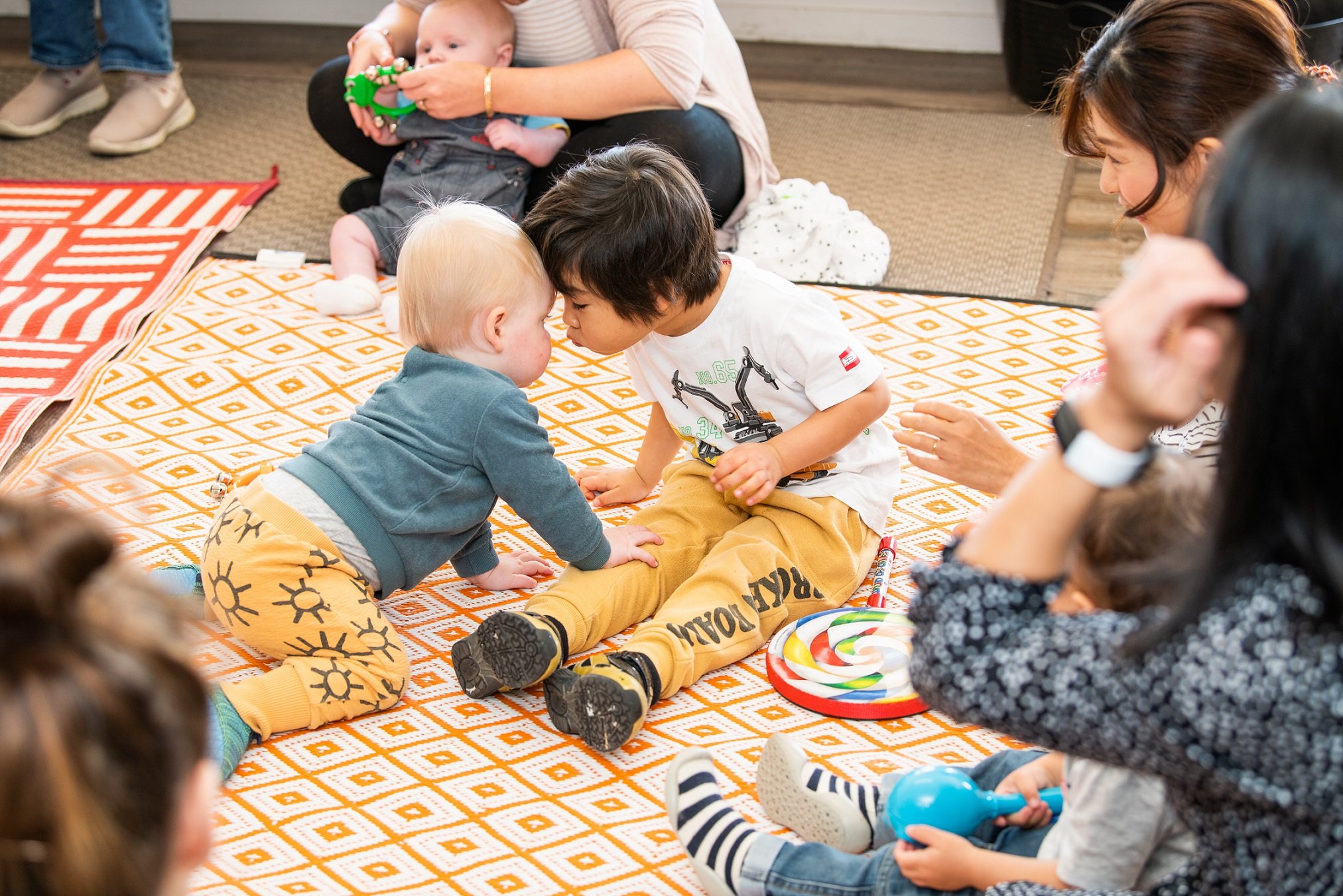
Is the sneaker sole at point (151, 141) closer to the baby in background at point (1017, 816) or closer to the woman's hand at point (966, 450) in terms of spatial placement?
the woman's hand at point (966, 450)

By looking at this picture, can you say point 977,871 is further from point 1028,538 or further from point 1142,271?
point 1142,271

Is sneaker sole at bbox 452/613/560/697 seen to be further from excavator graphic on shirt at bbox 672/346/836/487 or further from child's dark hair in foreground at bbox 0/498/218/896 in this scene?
child's dark hair in foreground at bbox 0/498/218/896

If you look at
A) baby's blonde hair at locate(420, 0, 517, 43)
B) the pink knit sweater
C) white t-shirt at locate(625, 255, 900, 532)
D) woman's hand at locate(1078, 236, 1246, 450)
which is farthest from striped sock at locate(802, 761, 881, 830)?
baby's blonde hair at locate(420, 0, 517, 43)

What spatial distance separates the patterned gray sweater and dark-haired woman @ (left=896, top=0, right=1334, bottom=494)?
454 mm

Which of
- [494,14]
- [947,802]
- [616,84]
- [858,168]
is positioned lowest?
[858,168]

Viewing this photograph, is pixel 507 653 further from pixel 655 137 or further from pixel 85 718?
pixel 655 137

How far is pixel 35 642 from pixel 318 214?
195 centimetres

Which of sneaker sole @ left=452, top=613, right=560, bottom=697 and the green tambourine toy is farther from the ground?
the green tambourine toy

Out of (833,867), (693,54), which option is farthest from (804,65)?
(833,867)

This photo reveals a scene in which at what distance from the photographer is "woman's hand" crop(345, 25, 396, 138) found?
6.87ft

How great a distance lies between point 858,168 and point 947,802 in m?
1.85

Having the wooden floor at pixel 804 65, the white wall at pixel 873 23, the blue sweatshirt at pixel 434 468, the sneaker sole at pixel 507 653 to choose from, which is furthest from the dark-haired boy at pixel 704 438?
the white wall at pixel 873 23

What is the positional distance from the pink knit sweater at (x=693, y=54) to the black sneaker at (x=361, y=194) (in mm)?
306

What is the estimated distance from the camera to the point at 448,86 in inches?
77.6
